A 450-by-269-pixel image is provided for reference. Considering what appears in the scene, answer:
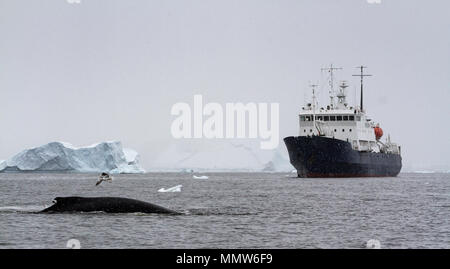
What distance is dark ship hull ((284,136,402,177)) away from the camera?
352 feet

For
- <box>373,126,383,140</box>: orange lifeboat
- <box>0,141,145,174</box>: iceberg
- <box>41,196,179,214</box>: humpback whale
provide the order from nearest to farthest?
<box>41,196,179,214</box>: humpback whale < <box>373,126,383,140</box>: orange lifeboat < <box>0,141,145,174</box>: iceberg

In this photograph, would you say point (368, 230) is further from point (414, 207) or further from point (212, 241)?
point (414, 207)

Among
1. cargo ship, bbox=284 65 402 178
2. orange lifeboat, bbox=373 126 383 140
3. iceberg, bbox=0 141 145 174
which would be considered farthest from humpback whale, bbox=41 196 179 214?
iceberg, bbox=0 141 145 174

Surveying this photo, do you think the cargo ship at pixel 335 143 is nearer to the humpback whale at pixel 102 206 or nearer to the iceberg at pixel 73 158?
the iceberg at pixel 73 158

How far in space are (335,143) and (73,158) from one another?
222 ft

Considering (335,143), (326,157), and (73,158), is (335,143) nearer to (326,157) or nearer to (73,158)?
(326,157)

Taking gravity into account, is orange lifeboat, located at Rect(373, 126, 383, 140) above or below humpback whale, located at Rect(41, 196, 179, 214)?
above

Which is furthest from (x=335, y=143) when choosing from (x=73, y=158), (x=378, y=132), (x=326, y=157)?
(x=73, y=158)

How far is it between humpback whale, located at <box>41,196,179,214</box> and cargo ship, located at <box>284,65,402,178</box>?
7201cm

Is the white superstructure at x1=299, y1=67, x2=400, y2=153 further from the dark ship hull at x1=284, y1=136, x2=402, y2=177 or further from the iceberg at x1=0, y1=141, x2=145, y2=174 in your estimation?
Result: the iceberg at x1=0, y1=141, x2=145, y2=174

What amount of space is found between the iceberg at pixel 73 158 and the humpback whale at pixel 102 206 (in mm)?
111258

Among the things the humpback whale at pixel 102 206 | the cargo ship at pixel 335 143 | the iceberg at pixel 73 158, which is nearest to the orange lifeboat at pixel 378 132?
the cargo ship at pixel 335 143
